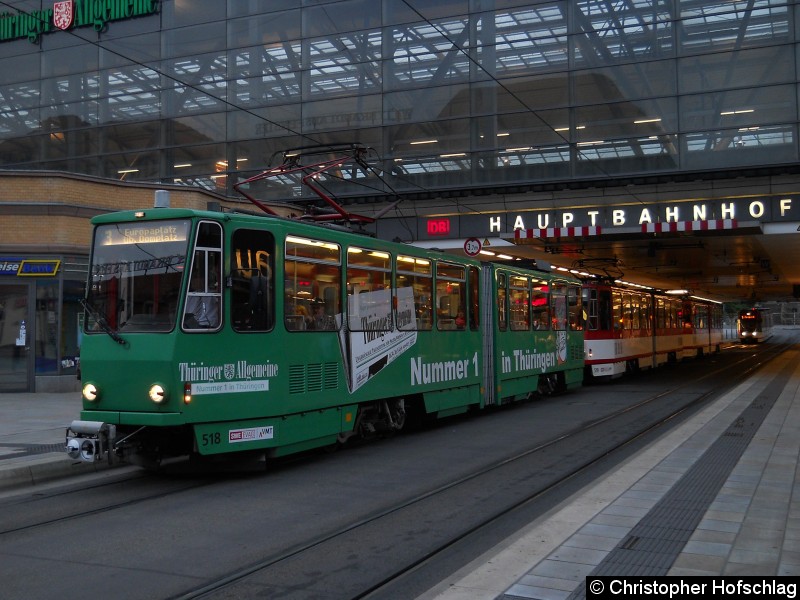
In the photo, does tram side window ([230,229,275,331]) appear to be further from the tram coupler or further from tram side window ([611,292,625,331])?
tram side window ([611,292,625,331])

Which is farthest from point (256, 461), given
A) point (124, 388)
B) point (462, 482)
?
point (462, 482)

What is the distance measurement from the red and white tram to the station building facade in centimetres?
359

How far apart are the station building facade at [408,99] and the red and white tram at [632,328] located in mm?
3588

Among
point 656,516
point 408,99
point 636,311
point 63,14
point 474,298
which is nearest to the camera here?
point 656,516

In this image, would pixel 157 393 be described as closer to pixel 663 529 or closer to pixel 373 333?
pixel 373 333

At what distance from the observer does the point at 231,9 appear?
29312 mm

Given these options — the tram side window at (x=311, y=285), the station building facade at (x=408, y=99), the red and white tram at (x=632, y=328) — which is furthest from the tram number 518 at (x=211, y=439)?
the red and white tram at (x=632, y=328)

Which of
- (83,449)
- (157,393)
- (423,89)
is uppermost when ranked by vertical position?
(423,89)

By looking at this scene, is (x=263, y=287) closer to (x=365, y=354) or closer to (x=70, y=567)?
(x=365, y=354)

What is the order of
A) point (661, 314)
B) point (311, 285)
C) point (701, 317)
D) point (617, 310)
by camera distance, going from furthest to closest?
point (701, 317) < point (661, 314) < point (617, 310) < point (311, 285)

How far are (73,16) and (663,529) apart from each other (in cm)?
3189

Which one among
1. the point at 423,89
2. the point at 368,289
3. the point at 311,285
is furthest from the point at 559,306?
the point at 311,285

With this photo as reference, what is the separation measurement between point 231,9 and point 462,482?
24.7 m

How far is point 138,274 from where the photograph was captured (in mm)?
9266
